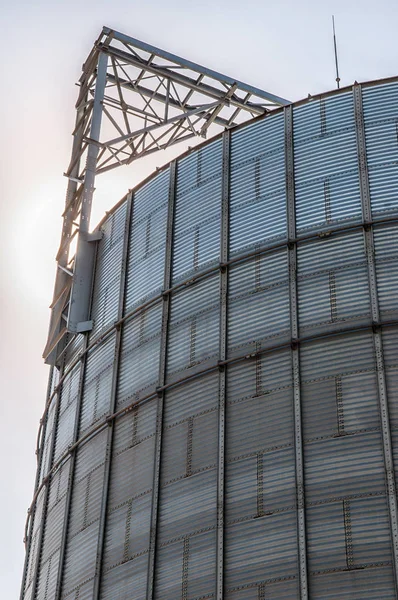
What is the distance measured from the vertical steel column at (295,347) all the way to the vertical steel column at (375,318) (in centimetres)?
190

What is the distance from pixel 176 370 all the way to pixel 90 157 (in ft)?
35.2

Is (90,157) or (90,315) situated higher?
(90,157)

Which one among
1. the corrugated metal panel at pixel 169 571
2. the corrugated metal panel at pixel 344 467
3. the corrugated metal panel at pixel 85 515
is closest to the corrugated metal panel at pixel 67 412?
the corrugated metal panel at pixel 85 515

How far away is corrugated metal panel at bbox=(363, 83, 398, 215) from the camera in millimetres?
25906

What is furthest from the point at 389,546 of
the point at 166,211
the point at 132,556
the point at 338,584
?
the point at 166,211

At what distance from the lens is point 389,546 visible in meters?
20.9

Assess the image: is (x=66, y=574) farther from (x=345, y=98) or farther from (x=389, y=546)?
(x=345, y=98)

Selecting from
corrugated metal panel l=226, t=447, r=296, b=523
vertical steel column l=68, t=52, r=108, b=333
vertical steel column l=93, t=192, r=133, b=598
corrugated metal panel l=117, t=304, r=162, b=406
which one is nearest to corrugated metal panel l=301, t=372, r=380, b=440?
corrugated metal panel l=226, t=447, r=296, b=523

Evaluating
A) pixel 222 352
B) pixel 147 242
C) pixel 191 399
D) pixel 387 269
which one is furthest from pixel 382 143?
pixel 191 399

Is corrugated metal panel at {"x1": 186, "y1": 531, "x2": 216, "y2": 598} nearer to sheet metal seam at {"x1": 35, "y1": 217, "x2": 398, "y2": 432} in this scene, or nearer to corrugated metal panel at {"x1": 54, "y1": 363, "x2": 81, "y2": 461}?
A: corrugated metal panel at {"x1": 54, "y1": 363, "x2": 81, "y2": 461}

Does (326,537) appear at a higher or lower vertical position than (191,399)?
lower

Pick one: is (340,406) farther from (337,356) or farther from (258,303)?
(258,303)

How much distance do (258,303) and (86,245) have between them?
8626mm

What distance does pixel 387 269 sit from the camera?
24.7 meters
